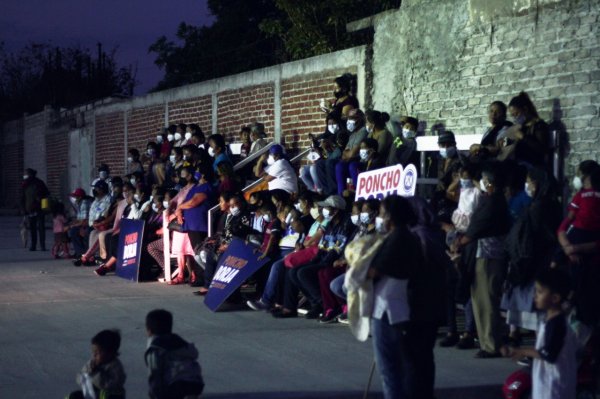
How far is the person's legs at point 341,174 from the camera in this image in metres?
14.0

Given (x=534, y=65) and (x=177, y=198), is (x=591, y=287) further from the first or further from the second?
(x=177, y=198)

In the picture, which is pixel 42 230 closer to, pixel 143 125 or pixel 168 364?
pixel 143 125

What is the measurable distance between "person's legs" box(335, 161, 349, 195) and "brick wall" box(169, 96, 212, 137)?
915 cm

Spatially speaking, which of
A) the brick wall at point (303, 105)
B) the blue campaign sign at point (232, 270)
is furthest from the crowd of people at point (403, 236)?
the brick wall at point (303, 105)

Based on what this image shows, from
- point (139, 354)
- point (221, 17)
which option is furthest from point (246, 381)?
point (221, 17)

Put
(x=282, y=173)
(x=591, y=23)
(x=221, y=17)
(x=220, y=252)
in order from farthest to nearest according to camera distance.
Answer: (x=221, y=17), (x=282, y=173), (x=220, y=252), (x=591, y=23)

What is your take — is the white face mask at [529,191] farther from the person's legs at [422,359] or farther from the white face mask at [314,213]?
the white face mask at [314,213]

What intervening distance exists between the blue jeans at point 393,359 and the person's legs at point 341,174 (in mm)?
6434

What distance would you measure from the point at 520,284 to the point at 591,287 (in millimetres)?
820

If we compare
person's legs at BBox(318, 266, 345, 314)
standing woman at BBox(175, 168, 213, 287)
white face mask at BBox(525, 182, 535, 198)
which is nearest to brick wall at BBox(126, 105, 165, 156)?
standing woman at BBox(175, 168, 213, 287)

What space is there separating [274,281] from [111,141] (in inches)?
744

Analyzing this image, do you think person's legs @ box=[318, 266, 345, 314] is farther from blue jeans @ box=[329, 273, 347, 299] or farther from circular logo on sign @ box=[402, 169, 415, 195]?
circular logo on sign @ box=[402, 169, 415, 195]

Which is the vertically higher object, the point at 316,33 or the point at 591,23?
the point at 316,33

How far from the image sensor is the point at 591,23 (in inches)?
457
